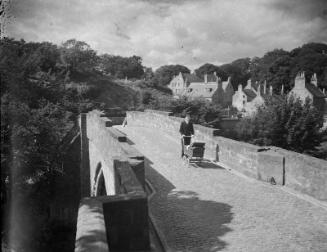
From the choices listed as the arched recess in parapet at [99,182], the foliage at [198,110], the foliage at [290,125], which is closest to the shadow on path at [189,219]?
the arched recess in parapet at [99,182]

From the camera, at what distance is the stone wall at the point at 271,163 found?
794 centimetres

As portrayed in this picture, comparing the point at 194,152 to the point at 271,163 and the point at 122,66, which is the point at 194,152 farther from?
the point at 122,66

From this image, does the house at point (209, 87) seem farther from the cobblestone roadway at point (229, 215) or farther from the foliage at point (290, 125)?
the cobblestone roadway at point (229, 215)

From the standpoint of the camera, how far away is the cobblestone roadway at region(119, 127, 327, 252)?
598 centimetres

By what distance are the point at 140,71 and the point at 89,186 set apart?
77.6 meters

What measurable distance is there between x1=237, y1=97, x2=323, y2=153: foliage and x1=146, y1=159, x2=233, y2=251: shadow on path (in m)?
15.4

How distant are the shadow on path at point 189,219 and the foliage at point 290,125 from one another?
15423 millimetres

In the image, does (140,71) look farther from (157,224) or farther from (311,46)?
(157,224)

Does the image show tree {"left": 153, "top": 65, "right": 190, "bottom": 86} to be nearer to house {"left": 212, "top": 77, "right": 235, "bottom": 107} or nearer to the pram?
house {"left": 212, "top": 77, "right": 235, "bottom": 107}

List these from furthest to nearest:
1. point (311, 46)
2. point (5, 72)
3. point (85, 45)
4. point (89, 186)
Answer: point (311, 46) < point (85, 45) < point (89, 186) < point (5, 72)

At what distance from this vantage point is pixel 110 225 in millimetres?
5414

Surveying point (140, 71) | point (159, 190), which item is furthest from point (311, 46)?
point (159, 190)

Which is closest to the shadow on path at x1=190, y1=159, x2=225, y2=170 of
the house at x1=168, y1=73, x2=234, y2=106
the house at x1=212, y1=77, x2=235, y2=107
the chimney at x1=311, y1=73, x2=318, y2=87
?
→ the house at x1=168, y1=73, x2=234, y2=106

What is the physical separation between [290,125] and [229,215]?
665 inches
